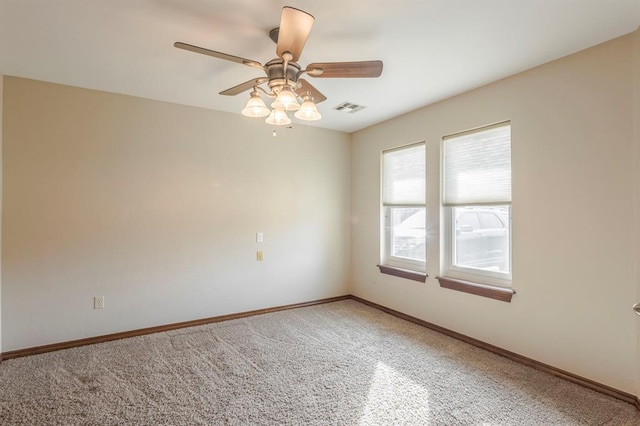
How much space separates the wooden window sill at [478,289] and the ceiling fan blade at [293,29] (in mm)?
2664

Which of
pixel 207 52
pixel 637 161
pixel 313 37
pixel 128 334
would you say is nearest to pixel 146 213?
pixel 128 334

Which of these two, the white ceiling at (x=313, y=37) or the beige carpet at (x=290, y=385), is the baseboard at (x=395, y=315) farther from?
the white ceiling at (x=313, y=37)

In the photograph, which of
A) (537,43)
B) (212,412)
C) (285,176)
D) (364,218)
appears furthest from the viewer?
(364,218)

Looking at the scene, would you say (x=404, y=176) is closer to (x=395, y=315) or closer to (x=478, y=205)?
(x=478, y=205)

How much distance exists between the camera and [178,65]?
2816 mm

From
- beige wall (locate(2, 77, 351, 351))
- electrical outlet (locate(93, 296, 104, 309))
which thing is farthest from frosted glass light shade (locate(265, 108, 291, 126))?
electrical outlet (locate(93, 296, 104, 309))

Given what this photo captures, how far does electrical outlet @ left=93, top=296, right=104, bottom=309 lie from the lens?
3351 millimetres

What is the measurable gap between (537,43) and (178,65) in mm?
2829

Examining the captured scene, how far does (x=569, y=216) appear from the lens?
2.61 metres

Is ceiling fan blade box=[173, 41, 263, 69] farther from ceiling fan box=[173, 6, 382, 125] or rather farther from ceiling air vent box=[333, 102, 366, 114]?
ceiling air vent box=[333, 102, 366, 114]

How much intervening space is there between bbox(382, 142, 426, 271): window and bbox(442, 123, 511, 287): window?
386 mm

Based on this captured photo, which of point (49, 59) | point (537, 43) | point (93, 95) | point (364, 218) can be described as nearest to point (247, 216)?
point (364, 218)

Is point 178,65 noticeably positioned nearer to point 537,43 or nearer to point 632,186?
point 537,43

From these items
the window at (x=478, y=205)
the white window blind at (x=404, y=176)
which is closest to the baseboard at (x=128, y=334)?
the white window blind at (x=404, y=176)
